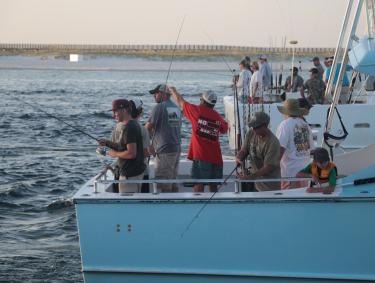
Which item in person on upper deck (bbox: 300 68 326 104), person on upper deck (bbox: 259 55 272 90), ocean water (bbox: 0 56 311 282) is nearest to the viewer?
ocean water (bbox: 0 56 311 282)

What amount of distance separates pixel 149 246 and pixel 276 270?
121cm

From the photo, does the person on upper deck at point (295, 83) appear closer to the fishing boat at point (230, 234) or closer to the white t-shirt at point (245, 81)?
the white t-shirt at point (245, 81)

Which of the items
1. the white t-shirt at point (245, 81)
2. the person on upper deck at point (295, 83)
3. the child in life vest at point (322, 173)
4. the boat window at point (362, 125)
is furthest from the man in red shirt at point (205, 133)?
the person on upper deck at point (295, 83)

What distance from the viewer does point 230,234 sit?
838 centimetres

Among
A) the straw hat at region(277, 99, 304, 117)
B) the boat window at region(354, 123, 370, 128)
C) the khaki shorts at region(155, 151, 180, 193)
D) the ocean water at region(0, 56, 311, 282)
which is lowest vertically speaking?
the ocean water at region(0, 56, 311, 282)

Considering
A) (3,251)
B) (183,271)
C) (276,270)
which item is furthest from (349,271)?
(3,251)

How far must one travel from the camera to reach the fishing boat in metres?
8.19

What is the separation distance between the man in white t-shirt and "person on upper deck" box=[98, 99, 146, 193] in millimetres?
1368

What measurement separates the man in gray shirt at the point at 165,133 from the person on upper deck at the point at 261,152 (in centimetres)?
101

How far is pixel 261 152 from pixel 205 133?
67 cm

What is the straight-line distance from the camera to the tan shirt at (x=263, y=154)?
8.45 m

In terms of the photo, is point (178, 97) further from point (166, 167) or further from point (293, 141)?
point (293, 141)

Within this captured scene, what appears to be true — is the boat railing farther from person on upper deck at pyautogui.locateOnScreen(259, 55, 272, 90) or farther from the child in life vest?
person on upper deck at pyautogui.locateOnScreen(259, 55, 272, 90)

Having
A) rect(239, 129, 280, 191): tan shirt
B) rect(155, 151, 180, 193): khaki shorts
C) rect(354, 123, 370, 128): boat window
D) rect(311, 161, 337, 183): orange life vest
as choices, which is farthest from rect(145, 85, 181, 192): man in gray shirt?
rect(354, 123, 370, 128): boat window
